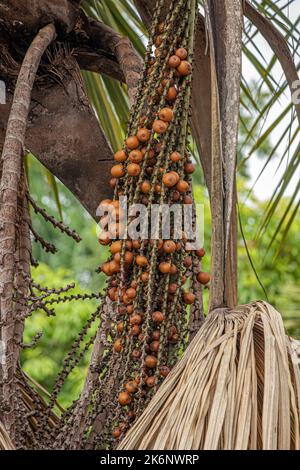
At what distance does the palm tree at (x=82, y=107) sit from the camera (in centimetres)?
102

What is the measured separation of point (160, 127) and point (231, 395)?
39 centimetres

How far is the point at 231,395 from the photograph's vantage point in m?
0.82

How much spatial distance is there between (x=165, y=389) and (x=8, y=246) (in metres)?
0.34

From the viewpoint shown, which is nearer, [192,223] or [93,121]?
[192,223]

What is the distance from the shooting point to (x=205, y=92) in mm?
1401

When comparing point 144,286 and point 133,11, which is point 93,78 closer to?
point 133,11

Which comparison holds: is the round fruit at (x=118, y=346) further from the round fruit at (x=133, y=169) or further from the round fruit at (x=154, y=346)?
the round fruit at (x=133, y=169)

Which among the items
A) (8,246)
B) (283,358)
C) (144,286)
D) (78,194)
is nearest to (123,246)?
(144,286)

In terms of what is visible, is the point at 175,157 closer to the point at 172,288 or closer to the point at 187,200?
the point at 187,200

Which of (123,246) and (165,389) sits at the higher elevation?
(123,246)

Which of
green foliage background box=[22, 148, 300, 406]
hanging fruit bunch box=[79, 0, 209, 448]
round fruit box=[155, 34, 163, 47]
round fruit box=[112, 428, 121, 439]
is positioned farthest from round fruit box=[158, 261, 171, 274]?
green foliage background box=[22, 148, 300, 406]

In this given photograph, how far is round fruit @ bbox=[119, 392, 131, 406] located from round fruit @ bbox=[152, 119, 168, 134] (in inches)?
14.0

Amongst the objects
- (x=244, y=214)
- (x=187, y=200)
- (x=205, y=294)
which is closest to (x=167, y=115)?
(x=187, y=200)

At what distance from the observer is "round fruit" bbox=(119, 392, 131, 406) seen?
961 mm
